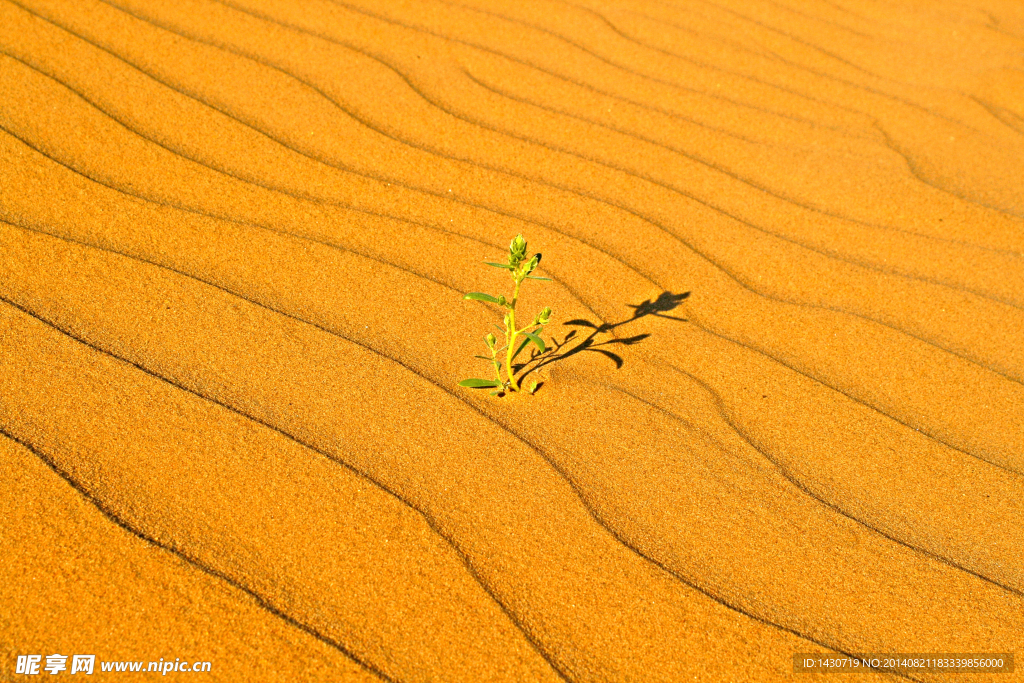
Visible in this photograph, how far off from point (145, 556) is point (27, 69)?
4.82 feet

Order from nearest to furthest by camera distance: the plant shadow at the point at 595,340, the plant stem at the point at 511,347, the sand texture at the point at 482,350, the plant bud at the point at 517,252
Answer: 1. the sand texture at the point at 482,350
2. the plant bud at the point at 517,252
3. the plant stem at the point at 511,347
4. the plant shadow at the point at 595,340

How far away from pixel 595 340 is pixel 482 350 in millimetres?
223

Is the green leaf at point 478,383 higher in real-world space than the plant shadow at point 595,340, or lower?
lower

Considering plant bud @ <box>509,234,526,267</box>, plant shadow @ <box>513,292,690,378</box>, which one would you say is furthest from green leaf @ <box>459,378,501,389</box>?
plant bud @ <box>509,234,526,267</box>

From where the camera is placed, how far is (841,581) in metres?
1.29

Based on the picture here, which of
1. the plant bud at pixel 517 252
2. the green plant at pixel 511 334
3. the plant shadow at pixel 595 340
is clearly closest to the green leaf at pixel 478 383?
the green plant at pixel 511 334

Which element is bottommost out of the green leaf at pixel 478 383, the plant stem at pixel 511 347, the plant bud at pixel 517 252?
the green leaf at pixel 478 383

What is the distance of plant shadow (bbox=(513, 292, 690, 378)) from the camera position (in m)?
1.63

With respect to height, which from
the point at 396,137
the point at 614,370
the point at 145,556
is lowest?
the point at 145,556

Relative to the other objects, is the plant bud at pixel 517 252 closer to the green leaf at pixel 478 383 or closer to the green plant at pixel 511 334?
the green plant at pixel 511 334

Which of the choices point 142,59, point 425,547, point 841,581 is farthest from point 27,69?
point 841,581

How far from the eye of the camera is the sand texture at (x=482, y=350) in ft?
3.88

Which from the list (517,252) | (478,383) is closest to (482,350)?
(478,383)

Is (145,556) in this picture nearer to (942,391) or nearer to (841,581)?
(841,581)
